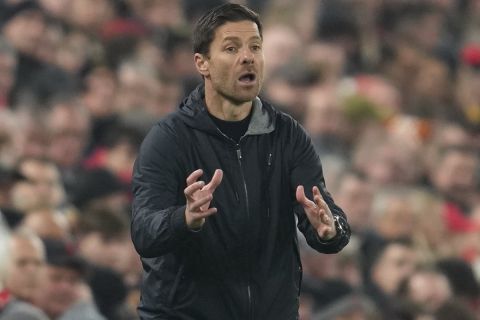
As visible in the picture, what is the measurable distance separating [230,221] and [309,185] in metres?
0.36

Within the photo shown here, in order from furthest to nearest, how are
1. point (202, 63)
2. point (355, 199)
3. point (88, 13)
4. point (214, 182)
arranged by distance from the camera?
point (88, 13)
point (355, 199)
point (202, 63)
point (214, 182)

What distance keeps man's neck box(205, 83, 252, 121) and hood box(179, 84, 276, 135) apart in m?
0.03

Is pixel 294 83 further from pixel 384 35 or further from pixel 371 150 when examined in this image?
pixel 384 35

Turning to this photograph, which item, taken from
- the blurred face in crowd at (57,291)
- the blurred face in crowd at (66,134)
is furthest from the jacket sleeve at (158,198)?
the blurred face in crowd at (66,134)

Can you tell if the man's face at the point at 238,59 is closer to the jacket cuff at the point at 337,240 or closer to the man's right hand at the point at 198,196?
the man's right hand at the point at 198,196

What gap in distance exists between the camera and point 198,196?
254 inches

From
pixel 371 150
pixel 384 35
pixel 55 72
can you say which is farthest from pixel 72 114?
pixel 384 35

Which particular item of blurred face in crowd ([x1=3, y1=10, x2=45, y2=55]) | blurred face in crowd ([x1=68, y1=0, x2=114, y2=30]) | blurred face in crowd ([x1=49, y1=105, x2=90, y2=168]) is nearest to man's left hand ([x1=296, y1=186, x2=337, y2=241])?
blurred face in crowd ([x1=49, y1=105, x2=90, y2=168])

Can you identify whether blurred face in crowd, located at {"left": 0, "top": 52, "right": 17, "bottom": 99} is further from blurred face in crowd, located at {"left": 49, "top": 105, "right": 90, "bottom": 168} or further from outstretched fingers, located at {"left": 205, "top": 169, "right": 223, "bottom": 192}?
outstretched fingers, located at {"left": 205, "top": 169, "right": 223, "bottom": 192}

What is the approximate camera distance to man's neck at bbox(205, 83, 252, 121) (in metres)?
6.99

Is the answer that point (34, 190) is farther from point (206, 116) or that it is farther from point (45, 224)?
point (206, 116)

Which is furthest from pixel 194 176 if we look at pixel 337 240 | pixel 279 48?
pixel 279 48

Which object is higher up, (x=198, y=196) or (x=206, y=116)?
(x=206, y=116)

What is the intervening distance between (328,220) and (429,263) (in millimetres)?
5261
